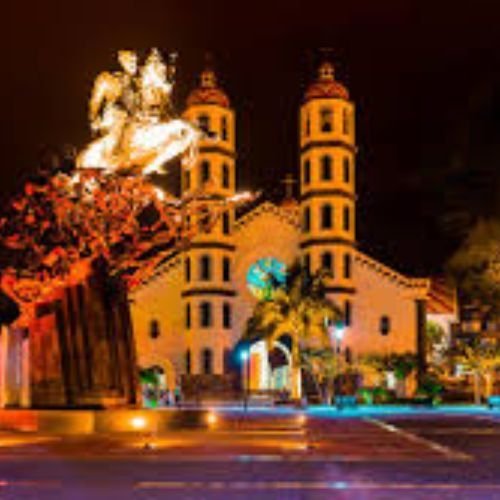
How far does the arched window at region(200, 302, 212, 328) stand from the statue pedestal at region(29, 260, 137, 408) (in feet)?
136

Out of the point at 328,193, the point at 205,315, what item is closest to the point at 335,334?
the point at 205,315

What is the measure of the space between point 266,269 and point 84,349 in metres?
45.2

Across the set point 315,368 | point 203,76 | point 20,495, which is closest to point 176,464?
point 20,495

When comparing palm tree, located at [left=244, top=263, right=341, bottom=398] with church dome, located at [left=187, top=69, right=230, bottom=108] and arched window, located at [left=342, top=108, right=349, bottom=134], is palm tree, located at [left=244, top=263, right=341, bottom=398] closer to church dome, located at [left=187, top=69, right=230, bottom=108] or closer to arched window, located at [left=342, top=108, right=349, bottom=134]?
arched window, located at [left=342, top=108, right=349, bottom=134]

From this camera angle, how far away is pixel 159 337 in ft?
245

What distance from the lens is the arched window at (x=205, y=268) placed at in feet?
235

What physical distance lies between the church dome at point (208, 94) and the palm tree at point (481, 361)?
2291cm

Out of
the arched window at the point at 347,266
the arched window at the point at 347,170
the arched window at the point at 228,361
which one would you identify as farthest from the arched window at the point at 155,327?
the arched window at the point at 347,170

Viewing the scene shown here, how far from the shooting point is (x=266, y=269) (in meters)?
73.8

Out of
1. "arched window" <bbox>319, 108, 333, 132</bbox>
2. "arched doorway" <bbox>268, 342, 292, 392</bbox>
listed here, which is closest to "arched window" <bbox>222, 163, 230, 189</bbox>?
"arched window" <bbox>319, 108, 333, 132</bbox>

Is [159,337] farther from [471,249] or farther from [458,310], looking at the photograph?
[471,249]

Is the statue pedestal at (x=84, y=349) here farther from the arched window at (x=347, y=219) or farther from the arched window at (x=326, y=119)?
the arched window at (x=326, y=119)

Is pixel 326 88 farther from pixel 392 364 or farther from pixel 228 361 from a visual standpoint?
pixel 228 361

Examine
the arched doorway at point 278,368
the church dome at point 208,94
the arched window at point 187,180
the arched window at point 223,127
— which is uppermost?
the church dome at point 208,94
